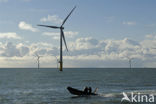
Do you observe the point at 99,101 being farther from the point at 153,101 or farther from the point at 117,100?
the point at 153,101

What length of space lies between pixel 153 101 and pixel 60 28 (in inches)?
3552

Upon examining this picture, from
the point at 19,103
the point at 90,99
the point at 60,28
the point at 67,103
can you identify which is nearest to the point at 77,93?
the point at 90,99

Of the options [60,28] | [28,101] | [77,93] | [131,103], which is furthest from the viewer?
[60,28]

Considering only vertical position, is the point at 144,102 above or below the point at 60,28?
below

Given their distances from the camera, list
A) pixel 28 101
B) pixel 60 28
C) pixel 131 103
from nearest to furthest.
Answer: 1. pixel 131 103
2. pixel 28 101
3. pixel 60 28

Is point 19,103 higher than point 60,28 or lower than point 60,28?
lower

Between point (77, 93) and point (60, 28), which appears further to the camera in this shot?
point (60, 28)

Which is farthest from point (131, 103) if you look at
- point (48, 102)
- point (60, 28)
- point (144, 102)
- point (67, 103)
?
point (60, 28)

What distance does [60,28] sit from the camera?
484ft

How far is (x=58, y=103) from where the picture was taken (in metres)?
64.0

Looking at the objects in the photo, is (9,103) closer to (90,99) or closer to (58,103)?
(58,103)

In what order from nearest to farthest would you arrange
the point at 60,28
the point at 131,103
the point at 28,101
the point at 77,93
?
the point at 131,103, the point at 28,101, the point at 77,93, the point at 60,28

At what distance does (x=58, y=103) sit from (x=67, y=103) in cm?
211

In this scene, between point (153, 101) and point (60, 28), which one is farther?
point (60, 28)
